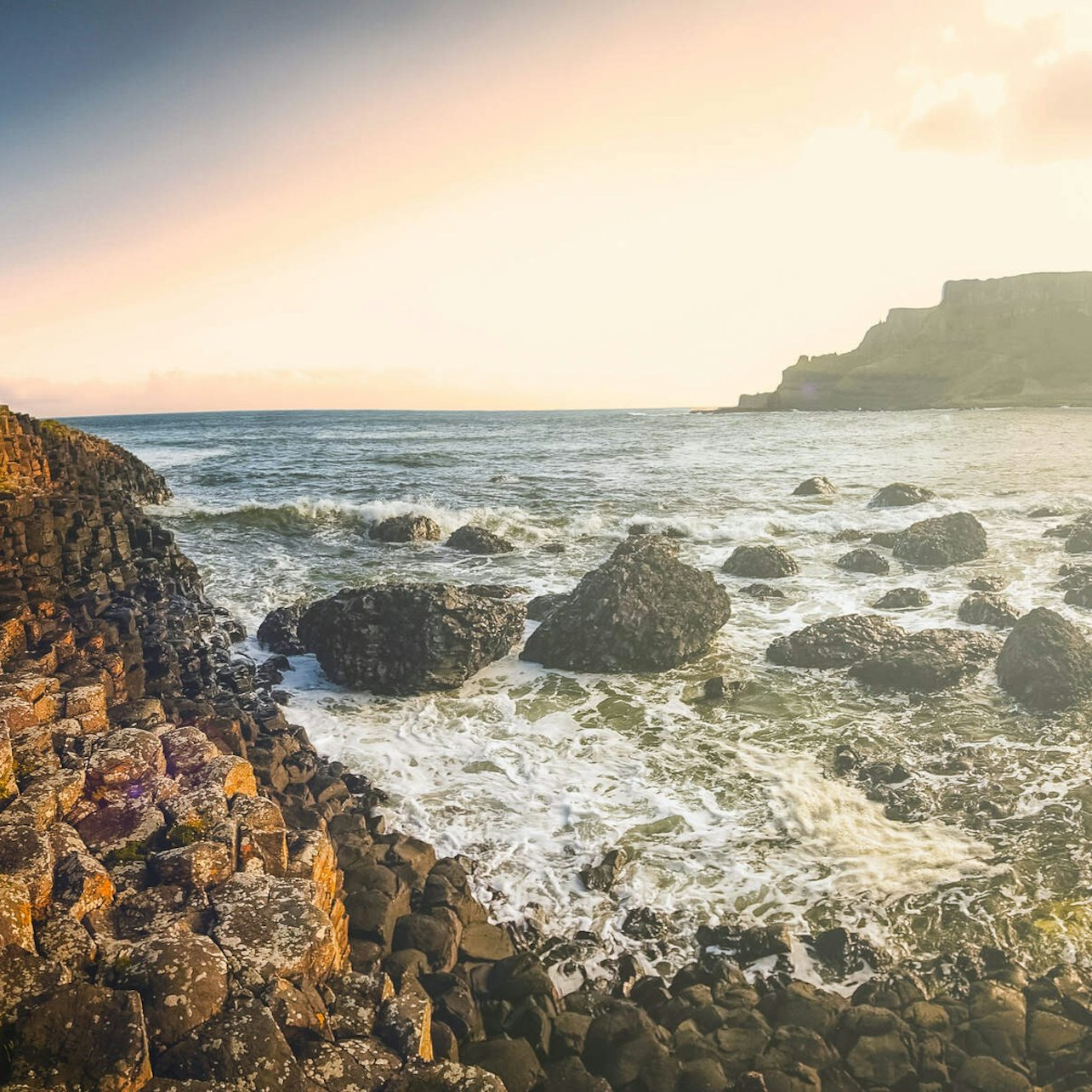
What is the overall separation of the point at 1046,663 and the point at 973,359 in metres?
164

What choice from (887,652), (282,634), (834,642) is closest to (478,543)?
(282,634)

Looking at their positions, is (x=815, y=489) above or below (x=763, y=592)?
above

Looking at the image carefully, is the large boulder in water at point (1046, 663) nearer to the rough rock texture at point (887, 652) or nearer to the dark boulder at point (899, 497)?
the rough rock texture at point (887, 652)

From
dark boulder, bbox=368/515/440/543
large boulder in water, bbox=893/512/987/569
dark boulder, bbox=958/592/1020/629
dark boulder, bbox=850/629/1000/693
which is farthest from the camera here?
dark boulder, bbox=368/515/440/543

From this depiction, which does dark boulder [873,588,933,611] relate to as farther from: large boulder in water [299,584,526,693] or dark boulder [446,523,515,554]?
dark boulder [446,523,515,554]

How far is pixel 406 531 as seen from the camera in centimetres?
2405

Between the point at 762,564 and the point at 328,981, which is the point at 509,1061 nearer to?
the point at 328,981

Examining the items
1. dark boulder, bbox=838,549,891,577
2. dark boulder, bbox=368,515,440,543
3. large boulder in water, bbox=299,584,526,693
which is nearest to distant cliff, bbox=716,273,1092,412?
dark boulder, bbox=838,549,891,577

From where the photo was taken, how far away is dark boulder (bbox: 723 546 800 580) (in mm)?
18250

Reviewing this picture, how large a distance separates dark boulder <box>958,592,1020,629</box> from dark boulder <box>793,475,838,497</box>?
15.7 m

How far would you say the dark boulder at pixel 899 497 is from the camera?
27156 millimetres

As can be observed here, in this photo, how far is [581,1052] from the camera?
528 centimetres

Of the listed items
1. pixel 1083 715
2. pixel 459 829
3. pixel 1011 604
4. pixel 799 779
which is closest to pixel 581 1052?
pixel 459 829

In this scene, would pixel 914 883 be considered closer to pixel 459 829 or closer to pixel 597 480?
pixel 459 829
